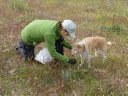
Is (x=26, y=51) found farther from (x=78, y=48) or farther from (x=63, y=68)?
(x=78, y=48)

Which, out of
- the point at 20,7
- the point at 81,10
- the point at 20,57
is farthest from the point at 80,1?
the point at 20,57

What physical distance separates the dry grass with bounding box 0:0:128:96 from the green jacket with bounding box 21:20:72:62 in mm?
427

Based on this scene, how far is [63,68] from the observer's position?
8094 millimetres

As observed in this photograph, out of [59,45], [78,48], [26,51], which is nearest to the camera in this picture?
[78,48]

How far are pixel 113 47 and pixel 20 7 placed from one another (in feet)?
15.6

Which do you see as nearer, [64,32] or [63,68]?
[64,32]

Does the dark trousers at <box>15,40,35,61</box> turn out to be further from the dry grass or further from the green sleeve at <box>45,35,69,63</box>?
the green sleeve at <box>45,35,69,63</box>

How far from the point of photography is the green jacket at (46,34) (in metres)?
7.65

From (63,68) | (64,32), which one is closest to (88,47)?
(63,68)

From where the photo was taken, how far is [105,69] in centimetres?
827

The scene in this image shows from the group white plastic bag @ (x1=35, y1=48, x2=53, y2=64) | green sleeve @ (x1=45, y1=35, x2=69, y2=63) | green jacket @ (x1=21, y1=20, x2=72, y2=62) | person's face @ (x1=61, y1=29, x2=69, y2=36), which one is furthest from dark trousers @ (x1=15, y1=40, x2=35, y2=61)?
person's face @ (x1=61, y1=29, x2=69, y2=36)

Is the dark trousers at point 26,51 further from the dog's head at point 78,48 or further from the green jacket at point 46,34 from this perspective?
the dog's head at point 78,48

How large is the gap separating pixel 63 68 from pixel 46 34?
847mm

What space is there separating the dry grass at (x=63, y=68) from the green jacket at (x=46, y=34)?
43cm
